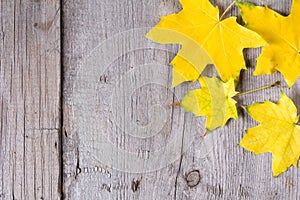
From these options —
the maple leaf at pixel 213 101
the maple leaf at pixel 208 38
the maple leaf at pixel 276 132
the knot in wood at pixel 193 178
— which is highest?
the maple leaf at pixel 208 38

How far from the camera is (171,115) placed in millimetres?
958

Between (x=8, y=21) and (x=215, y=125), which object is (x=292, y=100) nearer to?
(x=215, y=125)

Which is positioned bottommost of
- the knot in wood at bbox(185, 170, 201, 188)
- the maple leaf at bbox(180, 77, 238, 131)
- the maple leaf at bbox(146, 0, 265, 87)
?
the knot in wood at bbox(185, 170, 201, 188)

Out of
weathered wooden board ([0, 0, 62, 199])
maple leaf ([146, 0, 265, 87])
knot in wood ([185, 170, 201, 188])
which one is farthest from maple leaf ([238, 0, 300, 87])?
weathered wooden board ([0, 0, 62, 199])

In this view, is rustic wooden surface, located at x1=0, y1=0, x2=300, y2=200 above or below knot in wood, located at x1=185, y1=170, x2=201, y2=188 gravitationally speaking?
above

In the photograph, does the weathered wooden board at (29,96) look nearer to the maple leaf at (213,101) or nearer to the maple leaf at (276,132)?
the maple leaf at (213,101)

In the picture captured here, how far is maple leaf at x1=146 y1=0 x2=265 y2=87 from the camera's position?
0.90 metres

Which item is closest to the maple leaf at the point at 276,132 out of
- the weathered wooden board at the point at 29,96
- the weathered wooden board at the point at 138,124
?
the weathered wooden board at the point at 138,124

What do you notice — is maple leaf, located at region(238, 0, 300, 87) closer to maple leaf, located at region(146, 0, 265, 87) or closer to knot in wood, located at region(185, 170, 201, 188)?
maple leaf, located at region(146, 0, 265, 87)

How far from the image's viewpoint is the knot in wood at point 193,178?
3.16ft

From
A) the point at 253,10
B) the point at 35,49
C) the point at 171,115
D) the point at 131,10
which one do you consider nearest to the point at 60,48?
the point at 35,49

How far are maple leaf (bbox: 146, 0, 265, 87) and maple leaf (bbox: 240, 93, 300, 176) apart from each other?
98mm

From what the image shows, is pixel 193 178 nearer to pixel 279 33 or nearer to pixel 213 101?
pixel 213 101

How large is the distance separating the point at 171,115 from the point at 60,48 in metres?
0.26
